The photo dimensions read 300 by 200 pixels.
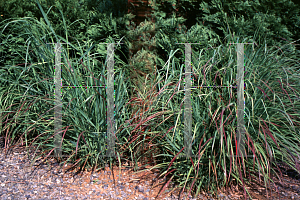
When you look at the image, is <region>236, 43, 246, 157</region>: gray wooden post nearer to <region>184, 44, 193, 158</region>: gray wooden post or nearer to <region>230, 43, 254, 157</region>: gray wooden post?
<region>230, 43, 254, 157</region>: gray wooden post

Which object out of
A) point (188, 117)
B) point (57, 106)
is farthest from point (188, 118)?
point (57, 106)

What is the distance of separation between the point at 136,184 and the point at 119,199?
26 cm

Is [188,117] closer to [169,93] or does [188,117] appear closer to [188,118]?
[188,118]

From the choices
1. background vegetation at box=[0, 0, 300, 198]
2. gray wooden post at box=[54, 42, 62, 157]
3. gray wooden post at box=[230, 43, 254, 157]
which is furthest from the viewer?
gray wooden post at box=[54, 42, 62, 157]

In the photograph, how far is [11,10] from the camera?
417cm

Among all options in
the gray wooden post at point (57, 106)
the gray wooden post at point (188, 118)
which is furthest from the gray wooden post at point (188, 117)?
the gray wooden post at point (57, 106)

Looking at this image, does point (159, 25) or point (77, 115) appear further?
point (159, 25)

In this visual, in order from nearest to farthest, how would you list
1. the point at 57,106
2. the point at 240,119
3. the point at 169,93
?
the point at 240,119
the point at 57,106
the point at 169,93

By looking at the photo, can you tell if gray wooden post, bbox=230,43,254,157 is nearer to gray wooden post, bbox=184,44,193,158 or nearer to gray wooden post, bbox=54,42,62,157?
gray wooden post, bbox=184,44,193,158

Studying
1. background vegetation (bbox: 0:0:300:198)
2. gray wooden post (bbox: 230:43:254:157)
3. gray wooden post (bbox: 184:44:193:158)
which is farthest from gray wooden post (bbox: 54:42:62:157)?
gray wooden post (bbox: 230:43:254:157)

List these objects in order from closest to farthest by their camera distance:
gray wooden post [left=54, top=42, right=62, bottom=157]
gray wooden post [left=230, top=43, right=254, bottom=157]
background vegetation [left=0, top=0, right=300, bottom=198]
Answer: gray wooden post [left=230, top=43, right=254, bottom=157] < background vegetation [left=0, top=0, right=300, bottom=198] < gray wooden post [left=54, top=42, right=62, bottom=157]

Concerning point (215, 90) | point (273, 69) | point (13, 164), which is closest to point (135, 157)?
point (215, 90)

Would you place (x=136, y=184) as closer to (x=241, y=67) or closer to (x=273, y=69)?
(x=241, y=67)

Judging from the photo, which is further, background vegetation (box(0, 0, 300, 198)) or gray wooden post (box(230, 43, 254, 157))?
background vegetation (box(0, 0, 300, 198))
